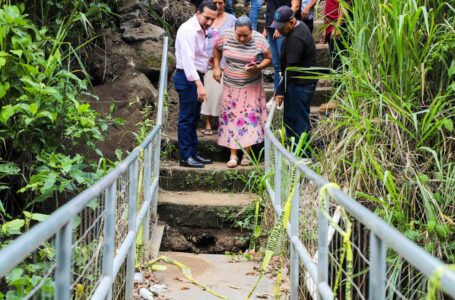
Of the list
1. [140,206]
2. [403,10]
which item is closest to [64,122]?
[140,206]

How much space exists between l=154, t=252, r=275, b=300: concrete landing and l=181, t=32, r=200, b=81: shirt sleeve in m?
1.72

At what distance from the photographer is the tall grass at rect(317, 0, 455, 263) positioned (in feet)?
13.6

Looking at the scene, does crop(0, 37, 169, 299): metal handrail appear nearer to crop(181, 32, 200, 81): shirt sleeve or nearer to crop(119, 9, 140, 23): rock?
crop(181, 32, 200, 81): shirt sleeve

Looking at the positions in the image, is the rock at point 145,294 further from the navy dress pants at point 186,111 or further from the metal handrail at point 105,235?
the navy dress pants at point 186,111

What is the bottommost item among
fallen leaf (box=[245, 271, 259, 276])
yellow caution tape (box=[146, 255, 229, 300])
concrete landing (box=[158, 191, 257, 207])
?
fallen leaf (box=[245, 271, 259, 276])

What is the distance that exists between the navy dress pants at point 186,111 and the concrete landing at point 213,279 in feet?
4.38

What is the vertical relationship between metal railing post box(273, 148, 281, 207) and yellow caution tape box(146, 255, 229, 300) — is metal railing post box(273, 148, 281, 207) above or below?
above

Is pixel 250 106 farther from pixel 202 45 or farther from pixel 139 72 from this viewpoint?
pixel 139 72

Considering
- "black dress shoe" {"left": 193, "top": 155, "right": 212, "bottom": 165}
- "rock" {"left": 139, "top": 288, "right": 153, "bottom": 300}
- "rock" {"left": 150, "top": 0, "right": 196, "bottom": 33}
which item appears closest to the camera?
"rock" {"left": 139, "top": 288, "right": 153, "bottom": 300}

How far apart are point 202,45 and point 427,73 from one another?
2784mm

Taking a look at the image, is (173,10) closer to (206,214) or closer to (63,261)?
(206,214)

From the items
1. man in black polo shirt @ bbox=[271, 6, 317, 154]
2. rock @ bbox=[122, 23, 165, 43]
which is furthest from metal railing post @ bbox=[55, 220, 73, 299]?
rock @ bbox=[122, 23, 165, 43]

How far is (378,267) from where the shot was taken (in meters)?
1.95

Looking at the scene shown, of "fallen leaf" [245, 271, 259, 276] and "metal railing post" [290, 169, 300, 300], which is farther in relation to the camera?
"fallen leaf" [245, 271, 259, 276]
